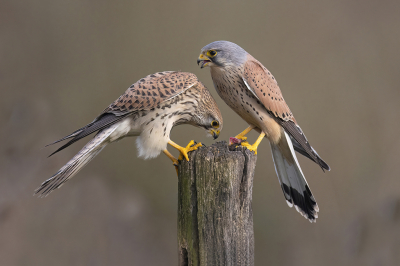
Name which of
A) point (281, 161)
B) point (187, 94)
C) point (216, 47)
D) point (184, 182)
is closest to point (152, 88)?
point (187, 94)

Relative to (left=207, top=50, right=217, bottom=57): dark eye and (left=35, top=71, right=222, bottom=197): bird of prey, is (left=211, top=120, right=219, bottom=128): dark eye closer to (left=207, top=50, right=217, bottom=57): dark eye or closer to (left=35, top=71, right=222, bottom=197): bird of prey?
(left=35, top=71, right=222, bottom=197): bird of prey

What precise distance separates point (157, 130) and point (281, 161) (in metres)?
0.97

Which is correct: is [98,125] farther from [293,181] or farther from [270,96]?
[293,181]

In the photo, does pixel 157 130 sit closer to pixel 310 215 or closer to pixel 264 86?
pixel 264 86

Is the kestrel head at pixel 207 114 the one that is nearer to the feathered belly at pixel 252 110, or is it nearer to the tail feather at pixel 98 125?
the feathered belly at pixel 252 110

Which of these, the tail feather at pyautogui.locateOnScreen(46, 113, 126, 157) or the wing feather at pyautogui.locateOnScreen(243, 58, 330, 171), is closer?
the tail feather at pyautogui.locateOnScreen(46, 113, 126, 157)

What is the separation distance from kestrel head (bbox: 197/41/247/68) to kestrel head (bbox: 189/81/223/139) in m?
0.17

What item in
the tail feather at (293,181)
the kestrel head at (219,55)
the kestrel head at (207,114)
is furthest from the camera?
the tail feather at (293,181)

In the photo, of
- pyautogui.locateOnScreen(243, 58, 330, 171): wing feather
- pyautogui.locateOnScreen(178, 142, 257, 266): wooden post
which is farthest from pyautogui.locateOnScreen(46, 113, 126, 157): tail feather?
pyautogui.locateOnScreen(243, 58, 330, 171): wing feather

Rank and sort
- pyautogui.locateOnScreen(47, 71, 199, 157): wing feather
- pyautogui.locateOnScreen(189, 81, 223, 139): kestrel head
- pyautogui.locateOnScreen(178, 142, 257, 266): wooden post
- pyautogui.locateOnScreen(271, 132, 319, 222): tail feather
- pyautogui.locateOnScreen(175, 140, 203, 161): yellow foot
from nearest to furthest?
pyautogui.locateOnScreen(178, 142, 257, 266): wooden post, pyautogui.locateOnScreen(175, 140, 203, 161): yellow foot, pyautogui.locateOnScreen(47, 71, 199, 157): wing feather, pyautogui.locateOnScreen(189, 81, 223, 139): kestrel head, pyautogui.locateOnScreen(271, 132, 319, 222): tail feather

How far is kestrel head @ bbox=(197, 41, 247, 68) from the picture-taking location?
6.37ft

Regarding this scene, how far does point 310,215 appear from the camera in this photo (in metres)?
2.22

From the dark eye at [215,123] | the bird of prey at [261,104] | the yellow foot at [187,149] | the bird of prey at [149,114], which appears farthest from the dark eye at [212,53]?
the yellow foot at [187,149]

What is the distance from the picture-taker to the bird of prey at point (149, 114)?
181 centimetres
